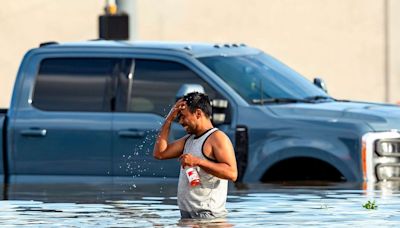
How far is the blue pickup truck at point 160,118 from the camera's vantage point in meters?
14.6

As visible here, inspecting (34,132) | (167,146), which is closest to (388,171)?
(34,132)

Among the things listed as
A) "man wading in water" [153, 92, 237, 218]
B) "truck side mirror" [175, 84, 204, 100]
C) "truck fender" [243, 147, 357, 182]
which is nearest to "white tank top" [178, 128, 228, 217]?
"man wading in water" [153, 92, 237, 218]

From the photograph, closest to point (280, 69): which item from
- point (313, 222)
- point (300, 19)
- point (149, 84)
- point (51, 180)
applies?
point (149, 84)

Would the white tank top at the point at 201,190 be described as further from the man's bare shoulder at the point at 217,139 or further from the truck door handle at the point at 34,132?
the truck door handle at the point at 34,132

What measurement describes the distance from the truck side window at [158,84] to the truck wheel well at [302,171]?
866 mm

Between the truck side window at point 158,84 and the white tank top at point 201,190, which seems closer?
the white tank top at point 201,190

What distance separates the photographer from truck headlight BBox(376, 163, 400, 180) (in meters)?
14.5

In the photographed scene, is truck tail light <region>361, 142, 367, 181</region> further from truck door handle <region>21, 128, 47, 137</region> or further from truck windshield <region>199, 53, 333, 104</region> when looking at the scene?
truck door handle <region>21, 128, 47, 137</region>

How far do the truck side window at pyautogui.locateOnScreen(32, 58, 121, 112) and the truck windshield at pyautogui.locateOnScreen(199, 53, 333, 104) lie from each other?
91 cm

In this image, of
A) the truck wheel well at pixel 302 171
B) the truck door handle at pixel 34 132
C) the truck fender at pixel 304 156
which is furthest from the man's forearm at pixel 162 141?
the truck door handle at pixel 34 132

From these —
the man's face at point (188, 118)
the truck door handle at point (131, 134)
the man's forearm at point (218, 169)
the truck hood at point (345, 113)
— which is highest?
the truck hood at point (345, 113)

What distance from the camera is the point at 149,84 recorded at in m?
15.1

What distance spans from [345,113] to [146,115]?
1.81 meters

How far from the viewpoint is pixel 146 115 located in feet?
49.4
